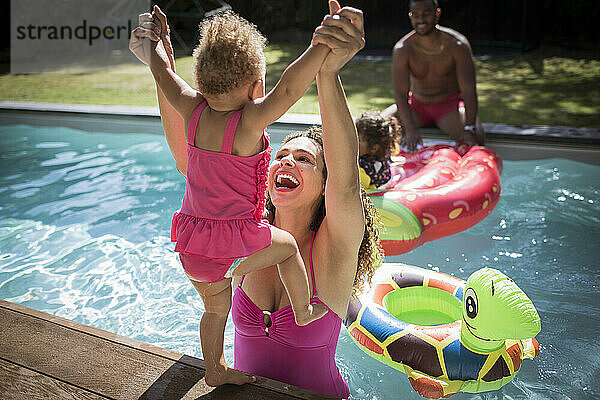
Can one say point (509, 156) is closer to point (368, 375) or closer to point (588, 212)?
point (588, 212)

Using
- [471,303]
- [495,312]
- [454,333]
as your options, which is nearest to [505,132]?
[454,333]

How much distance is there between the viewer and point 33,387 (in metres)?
1.69

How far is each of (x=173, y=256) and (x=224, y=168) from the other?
8.32 feet

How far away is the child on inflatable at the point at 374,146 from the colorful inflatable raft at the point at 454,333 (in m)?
1.03

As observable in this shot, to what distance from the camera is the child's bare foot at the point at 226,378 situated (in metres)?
1.62

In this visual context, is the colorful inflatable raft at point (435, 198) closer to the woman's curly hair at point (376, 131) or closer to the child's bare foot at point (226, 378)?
the woman's curly hair at point (376, 131)

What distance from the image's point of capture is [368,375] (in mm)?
2699

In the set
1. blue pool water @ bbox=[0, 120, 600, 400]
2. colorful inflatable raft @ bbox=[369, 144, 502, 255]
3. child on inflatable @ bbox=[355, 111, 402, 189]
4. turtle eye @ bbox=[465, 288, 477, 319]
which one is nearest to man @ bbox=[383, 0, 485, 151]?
blue pool water @ bbox=[0, 120, 600, 400]

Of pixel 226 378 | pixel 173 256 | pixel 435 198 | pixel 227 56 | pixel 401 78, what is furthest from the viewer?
pixel 401 78

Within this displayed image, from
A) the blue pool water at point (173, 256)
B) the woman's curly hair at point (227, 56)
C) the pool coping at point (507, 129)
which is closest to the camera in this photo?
the woman's curly hair at point (227, 56)

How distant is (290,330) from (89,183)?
4.14 meters

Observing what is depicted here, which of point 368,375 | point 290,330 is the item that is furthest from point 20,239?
point 290,330

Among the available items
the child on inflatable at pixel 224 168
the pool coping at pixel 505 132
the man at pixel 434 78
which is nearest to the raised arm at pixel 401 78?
the man at pixel 434 78

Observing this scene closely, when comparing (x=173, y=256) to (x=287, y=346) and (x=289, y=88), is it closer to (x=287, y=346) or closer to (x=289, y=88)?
(x=287, y=346)
